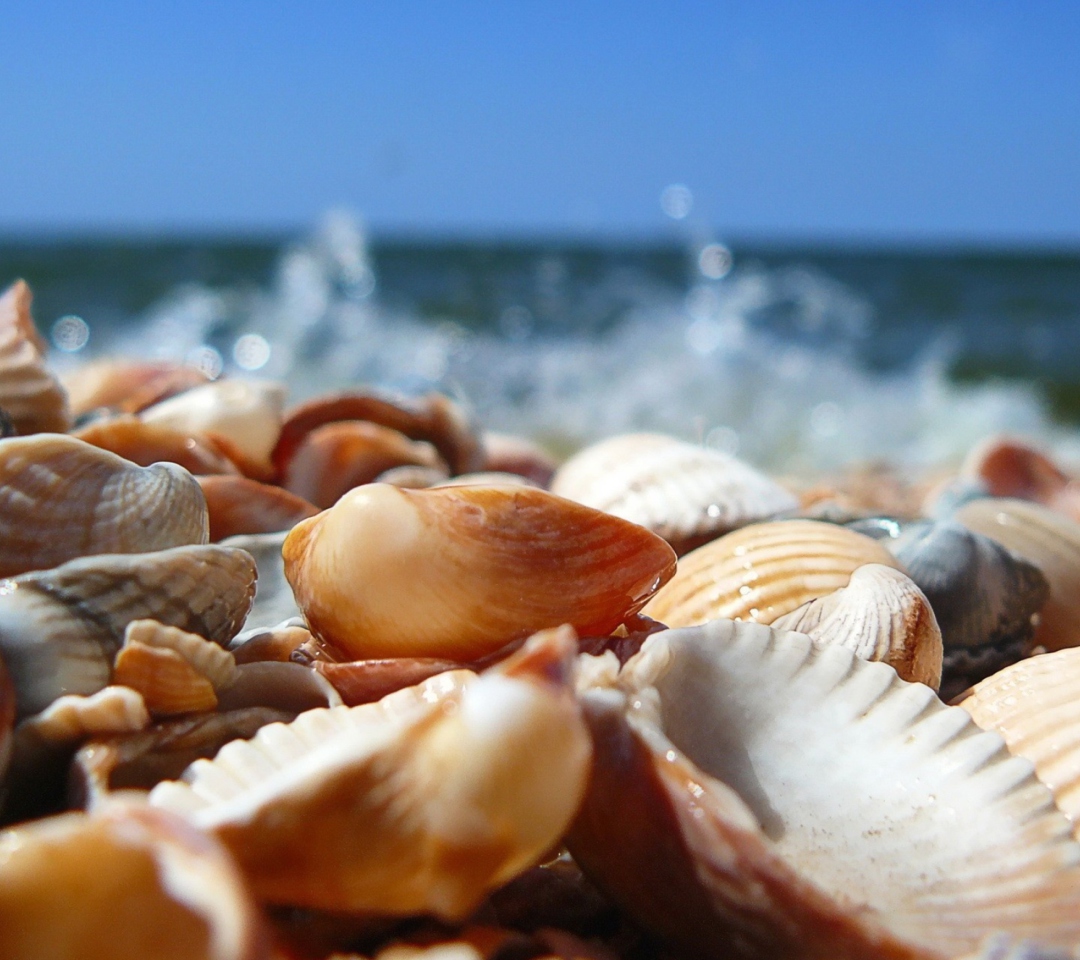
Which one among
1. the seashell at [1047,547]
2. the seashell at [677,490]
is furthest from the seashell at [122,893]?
the seashell at [1047,547]

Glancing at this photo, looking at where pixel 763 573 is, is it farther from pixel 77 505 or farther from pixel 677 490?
pixel 77 505

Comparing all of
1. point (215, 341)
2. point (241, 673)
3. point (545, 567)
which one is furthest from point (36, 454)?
point (215, 341)

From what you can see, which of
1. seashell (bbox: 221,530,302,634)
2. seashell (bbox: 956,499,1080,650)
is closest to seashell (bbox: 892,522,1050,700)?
seashell (bbox: 956,499,1080,650)

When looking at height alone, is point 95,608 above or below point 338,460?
above

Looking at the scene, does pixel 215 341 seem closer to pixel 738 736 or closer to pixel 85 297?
pixel 85 297

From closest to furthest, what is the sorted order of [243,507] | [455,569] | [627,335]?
[455,569] → [243,507] → [627,335]

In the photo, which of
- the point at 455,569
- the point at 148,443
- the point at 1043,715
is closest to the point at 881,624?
the point at 1043,715
